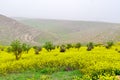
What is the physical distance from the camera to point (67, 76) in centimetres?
2972

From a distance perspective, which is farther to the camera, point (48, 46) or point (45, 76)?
point (48, 46)

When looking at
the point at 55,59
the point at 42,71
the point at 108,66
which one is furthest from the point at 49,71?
the point at 108,66

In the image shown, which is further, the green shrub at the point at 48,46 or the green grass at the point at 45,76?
the green shrub at the point at 48,46

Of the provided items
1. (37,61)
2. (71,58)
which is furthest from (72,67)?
(37,61)

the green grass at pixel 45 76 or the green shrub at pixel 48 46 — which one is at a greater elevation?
the green grass at pixel 45 76

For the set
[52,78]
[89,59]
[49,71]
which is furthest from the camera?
[89,59]

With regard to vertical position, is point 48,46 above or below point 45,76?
below

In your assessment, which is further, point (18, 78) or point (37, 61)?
point (37, 61)

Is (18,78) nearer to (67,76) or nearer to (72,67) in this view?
(67,76)

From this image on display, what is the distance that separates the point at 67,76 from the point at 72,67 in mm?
5001

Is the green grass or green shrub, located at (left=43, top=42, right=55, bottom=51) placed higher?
the green grass

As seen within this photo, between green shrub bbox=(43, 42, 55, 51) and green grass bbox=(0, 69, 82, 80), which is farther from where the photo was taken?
green shrub bbox=(43, 42, 55, 51)

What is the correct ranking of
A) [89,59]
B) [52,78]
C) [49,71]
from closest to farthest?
[52,78], [49,71], [89,59]

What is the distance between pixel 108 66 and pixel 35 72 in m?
8.31
